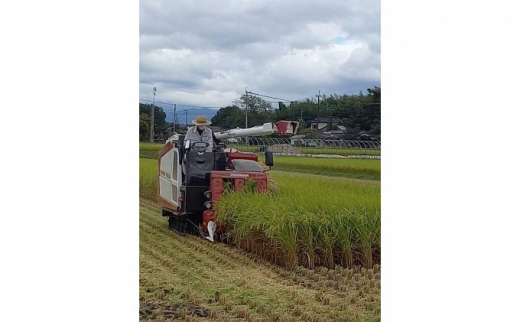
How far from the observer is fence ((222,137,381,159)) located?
5.43 metres

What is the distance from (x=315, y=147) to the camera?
5.86 m

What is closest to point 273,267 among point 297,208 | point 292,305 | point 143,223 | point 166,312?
point 297,208

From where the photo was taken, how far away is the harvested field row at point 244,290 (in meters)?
4.60

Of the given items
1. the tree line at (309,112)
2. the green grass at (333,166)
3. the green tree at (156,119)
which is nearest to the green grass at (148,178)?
the green tree at (156,119)

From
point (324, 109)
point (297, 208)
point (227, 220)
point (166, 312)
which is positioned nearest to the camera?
point (166, 312)

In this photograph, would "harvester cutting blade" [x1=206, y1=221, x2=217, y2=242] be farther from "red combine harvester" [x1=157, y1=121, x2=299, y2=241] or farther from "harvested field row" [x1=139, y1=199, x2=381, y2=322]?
"harvested field row" [x1=139, y1=199, x2=381, y2=322]

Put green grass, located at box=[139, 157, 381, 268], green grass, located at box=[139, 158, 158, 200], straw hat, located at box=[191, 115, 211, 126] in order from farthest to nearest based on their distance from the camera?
1. green grass, located at box=[139, 158, 158, 200]
2. straw hat, located at box=[191, 115, 211, 126]
3. green grass, located at box=[139, 157, 381, 268]

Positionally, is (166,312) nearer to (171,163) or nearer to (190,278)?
(190,278)

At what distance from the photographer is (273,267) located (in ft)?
18.9

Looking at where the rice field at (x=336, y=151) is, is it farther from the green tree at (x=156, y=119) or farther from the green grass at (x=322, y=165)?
the green tree at (x=156, y=119)

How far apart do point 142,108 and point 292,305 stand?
214cm

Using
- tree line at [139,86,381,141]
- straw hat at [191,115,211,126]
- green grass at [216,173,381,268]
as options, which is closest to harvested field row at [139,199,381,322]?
green grass at [216,173,381,268]

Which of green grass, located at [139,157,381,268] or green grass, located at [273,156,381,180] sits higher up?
green grass, located at [273,156,381,180]

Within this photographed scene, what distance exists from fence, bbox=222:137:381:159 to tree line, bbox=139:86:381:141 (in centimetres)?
8
